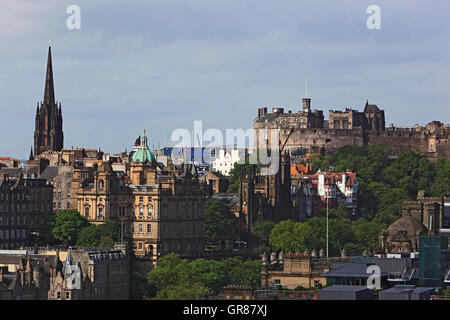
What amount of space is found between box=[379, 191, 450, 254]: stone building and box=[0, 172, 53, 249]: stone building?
37.5 m

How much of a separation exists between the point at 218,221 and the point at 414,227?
34.0 metres

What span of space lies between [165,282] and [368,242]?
37.9 m

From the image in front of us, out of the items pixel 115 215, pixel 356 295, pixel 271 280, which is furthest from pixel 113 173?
pixel 356 295

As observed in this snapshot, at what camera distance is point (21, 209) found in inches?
6772

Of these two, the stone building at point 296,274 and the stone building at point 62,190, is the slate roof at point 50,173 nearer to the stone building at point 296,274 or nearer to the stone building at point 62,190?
→ the stone building at point 62,190

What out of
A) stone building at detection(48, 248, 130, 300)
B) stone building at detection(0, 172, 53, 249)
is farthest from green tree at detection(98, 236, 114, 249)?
stone building at detection(0, 172, 53, 249)

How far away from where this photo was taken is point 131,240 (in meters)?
168

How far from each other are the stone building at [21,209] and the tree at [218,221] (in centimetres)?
1688

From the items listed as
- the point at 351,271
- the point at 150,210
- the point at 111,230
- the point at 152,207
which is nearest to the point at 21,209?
the point at 111,230

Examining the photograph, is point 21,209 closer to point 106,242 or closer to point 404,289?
point 106,242

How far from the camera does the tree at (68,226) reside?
16800 centimetres
